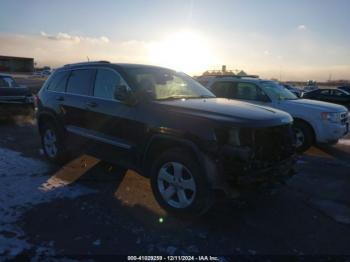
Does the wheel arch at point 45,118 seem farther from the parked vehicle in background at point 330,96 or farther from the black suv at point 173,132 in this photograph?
the parked vehicle in background at point 330,96

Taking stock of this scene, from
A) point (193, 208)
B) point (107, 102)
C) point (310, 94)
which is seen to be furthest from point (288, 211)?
point (310, 94)

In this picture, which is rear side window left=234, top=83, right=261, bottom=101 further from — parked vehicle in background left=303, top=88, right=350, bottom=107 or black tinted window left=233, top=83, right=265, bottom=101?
parked vehicle in background left=303, top=88, right=350, bottom=107

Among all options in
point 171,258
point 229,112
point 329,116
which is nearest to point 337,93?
point 329,116

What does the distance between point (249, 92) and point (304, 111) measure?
1.48 meters

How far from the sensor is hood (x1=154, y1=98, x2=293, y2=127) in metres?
3.83

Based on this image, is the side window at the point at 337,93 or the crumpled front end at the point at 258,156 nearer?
the crumpled front end at the point at 258,156

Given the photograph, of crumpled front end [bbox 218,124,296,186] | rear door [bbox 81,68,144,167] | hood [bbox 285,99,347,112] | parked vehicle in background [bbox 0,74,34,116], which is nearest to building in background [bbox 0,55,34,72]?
parked vehicle in background [bbox 0,74,34,116]

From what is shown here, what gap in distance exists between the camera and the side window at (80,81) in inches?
215

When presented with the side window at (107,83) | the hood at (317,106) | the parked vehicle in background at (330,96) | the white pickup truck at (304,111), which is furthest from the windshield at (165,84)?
the parked vehicle in background at (330,96)

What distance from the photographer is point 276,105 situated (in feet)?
26.8

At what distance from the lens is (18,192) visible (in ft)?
15.7

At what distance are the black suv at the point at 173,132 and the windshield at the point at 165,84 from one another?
15 millimetres

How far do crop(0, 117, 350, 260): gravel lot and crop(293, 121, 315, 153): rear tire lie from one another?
1885 millimetres

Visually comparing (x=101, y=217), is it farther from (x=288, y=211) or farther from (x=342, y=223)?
(x=342, y=223)
